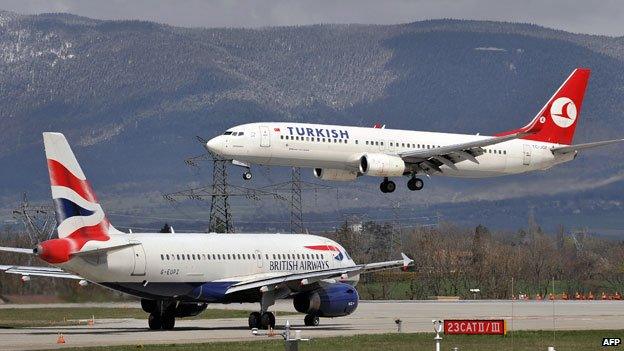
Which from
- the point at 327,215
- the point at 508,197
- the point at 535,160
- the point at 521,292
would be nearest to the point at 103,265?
the point at 535,160

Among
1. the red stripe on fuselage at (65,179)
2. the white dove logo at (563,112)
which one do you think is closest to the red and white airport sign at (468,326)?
the red stripe on fuselage at (65,179)

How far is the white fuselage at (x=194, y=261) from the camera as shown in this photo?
61.3 meters

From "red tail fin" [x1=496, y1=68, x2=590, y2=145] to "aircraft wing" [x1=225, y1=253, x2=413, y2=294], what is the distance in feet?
72.5

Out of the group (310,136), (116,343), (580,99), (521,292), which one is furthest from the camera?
(521,292)

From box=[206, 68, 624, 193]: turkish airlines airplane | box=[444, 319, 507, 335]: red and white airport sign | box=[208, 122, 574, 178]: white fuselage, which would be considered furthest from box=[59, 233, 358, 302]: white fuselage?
box=[444, 319, 507, 335]: red and white airport sign

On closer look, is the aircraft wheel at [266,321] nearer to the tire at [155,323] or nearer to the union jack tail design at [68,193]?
the tire at [155,323]

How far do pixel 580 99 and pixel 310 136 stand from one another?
24037mm

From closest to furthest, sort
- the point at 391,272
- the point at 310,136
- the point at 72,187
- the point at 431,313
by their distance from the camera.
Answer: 1. the point at 72,187
2. the point at 310,136
3. the point at 431,313
4. the point at 391,272

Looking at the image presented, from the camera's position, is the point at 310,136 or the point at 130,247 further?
the point at 310,136

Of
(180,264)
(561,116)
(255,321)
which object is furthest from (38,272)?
(561,116)

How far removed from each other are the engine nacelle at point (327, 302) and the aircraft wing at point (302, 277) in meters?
0.68

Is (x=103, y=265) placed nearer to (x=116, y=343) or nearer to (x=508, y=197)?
(x=116, y=343)

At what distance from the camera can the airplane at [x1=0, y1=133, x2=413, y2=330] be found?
2341 inches

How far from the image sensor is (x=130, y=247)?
61938 mm
